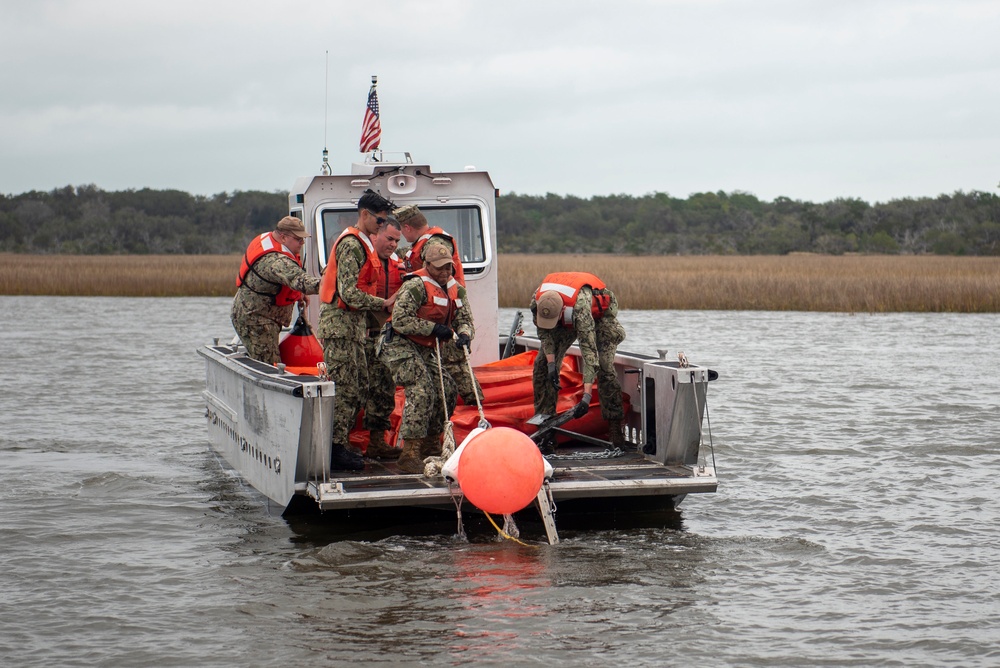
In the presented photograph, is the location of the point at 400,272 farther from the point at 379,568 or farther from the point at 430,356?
the point at 379,568

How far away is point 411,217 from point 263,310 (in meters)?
1.37

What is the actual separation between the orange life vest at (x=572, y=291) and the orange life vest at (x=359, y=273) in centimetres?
113

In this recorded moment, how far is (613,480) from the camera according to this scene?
7.44 metres

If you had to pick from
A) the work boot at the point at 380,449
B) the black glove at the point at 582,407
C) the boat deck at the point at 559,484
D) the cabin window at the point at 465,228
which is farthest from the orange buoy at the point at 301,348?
the black glove at the point at 582,407

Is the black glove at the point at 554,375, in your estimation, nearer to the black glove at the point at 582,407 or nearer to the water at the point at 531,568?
the black glove at the point at 582,407

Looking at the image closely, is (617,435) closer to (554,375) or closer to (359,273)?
(554,375)

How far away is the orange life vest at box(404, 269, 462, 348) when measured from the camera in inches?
306

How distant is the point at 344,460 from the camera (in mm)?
7934

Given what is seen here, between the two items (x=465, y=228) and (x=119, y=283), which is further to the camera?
(x=119, y=283)

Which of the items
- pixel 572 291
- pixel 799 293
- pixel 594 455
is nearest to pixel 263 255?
pixel 572 291

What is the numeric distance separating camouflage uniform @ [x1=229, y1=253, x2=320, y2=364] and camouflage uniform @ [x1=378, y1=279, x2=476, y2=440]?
129 cm

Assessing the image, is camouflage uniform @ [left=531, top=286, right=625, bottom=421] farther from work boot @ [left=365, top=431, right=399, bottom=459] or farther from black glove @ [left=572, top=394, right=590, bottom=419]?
work boot @ [left=365, top=431, right=399, bottom=459]

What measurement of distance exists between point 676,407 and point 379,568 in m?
2.08

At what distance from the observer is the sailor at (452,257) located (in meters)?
8.11
